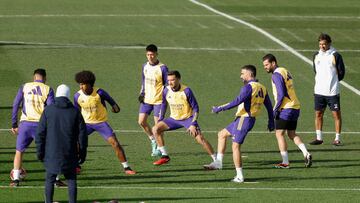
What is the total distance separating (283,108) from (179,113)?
220 centimetres

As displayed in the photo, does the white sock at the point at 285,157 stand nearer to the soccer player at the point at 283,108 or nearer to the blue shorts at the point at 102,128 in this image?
the soccer player at the point at 283,108

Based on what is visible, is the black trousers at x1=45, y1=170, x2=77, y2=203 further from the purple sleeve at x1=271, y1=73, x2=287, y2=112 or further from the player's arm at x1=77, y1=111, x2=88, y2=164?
the purple sleeve at x1=271, y1=73, x2=287, y2=112

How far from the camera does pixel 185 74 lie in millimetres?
38031

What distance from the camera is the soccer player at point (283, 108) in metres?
24.5

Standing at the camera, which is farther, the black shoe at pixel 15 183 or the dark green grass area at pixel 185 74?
the dark green grass area at pixel 185 74

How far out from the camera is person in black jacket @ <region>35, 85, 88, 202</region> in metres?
19.1

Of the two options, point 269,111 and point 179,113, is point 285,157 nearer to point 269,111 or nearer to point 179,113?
point 269,111

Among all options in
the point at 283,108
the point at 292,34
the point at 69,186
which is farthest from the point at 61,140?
the point at 292,34

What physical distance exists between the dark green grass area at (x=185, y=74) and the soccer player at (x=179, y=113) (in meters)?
0.50

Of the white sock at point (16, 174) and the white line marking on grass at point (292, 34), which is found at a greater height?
the white line marking on grass at point (292, 34)

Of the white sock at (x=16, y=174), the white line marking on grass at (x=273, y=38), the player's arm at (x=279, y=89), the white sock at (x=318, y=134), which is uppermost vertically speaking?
the white line marking on grass at (x=273, y=38)

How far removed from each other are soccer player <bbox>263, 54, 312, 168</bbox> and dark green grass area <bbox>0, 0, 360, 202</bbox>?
45 centimetres

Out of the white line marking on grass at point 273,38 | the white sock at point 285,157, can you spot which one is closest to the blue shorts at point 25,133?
the white sock at point 285,157

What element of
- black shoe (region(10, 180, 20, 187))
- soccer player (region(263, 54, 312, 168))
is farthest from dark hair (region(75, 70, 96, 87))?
soccer player (region(263, 54, 312, 168))
